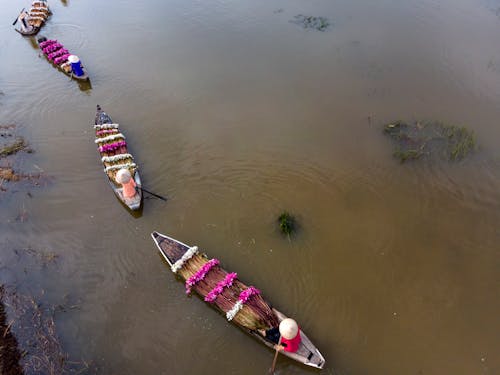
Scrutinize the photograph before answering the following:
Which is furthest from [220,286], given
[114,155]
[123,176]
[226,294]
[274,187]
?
[114,155]

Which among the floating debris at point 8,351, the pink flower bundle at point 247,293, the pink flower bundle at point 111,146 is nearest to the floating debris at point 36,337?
the floating debris at point 8,351

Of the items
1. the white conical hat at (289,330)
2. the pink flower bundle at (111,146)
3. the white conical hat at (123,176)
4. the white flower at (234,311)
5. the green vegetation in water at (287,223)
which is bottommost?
the white flower at (234,311)

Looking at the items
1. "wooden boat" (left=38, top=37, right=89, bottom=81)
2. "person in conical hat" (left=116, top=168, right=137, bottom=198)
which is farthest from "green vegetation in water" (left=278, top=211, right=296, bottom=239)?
"wooden boat" (left=38, top=37, right=89, bottom=81)

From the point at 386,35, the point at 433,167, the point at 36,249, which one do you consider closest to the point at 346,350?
the point at 433,167

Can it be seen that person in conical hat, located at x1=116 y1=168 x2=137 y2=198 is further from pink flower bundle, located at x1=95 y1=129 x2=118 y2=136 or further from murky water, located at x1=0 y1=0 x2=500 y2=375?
pink flower bundle, located at x1=95 y1=129 x2=118 y2=136

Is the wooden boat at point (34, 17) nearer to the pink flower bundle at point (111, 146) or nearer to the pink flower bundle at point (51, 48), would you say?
the pink flower bundle at point (51, 48)

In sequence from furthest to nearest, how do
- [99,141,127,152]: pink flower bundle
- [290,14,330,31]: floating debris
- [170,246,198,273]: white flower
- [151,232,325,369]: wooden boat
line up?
[290,14,330,31]: floating debris
[99,141,127,152]: pink flower bundle
[170,246,198,273]: white flower
[151,232,325,369]: wooden boat
